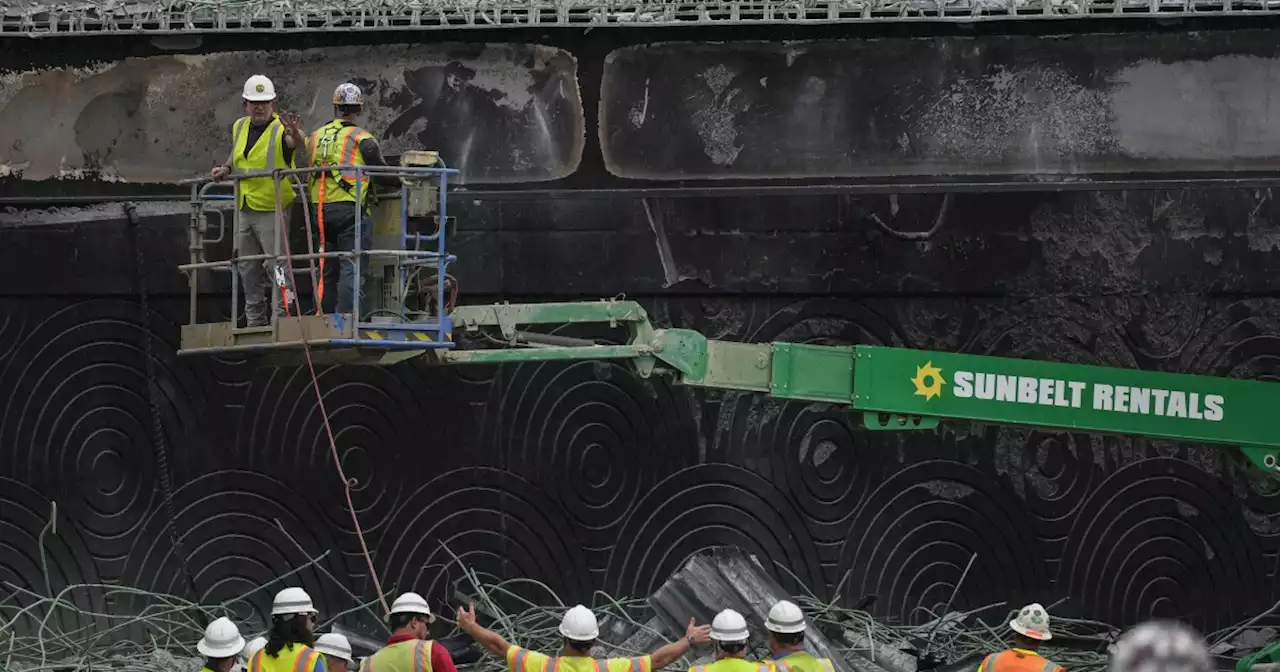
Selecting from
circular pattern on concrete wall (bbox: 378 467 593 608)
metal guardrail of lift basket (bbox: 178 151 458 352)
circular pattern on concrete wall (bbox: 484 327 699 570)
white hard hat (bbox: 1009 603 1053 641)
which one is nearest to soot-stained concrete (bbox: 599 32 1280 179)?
circular pattern on concrete wall (bbox: 484 327 699 570)

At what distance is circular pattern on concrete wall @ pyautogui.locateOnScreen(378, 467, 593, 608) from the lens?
12.6 metres

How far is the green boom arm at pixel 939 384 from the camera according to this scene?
988 centimetres

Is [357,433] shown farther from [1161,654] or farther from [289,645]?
[1161,654]

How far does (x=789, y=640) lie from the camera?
29.2ft

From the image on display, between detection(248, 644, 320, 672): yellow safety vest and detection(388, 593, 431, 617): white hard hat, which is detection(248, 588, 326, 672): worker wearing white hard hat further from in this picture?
detection(388, 593, 431, 617): white hard hat

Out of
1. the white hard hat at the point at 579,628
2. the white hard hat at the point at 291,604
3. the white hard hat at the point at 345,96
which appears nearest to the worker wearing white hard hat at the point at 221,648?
the white hard hat at the point at 291,604

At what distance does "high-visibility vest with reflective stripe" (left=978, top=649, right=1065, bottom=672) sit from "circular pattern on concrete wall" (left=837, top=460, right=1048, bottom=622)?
3497 millimetres

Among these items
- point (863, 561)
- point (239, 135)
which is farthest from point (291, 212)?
point (863, 561)

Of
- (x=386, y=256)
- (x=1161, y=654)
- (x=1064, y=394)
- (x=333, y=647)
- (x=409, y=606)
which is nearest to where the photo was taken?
(x=1161, y=654)

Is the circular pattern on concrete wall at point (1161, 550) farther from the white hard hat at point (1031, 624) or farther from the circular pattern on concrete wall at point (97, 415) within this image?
the circular pattern on concrete wall at point (97, 415)

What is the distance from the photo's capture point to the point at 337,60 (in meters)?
12.7

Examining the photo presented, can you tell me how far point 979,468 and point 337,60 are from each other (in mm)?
5305

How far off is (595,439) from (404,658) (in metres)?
4.03

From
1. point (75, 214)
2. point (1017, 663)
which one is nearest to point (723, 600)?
point (1017, 663)
